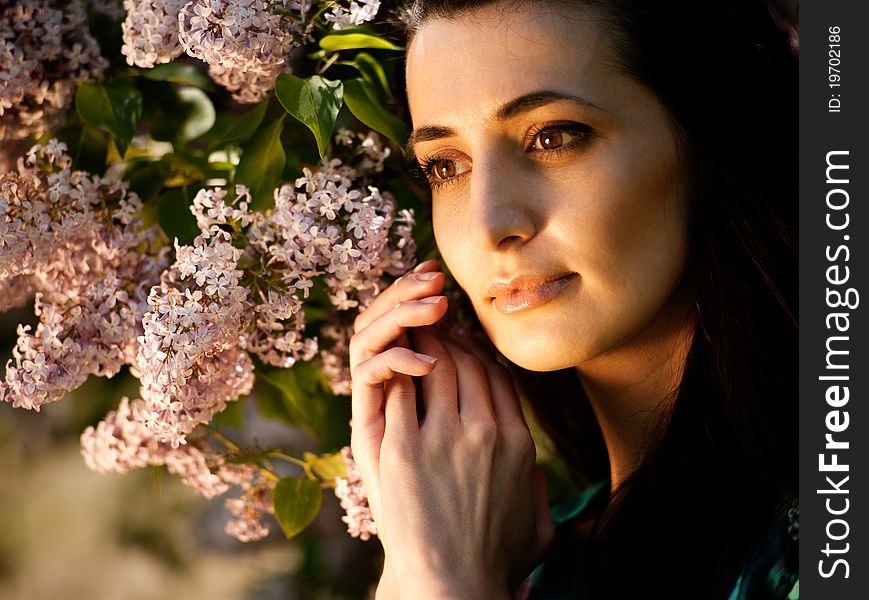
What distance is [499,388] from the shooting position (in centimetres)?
127

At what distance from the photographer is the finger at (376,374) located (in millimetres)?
1183

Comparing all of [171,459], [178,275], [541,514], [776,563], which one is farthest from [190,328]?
[776,563]

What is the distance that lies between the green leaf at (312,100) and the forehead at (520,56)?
0.12 meters

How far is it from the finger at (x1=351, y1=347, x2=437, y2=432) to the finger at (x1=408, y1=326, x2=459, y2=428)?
0.05 metres

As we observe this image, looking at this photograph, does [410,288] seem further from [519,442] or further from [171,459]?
[171,459]

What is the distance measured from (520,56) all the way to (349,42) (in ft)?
0.70

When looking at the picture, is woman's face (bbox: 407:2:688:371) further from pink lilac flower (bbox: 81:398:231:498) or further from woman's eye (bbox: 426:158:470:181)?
pink lilac flower (bbox: 81:398:231:498)

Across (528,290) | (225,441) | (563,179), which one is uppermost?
(563,179)

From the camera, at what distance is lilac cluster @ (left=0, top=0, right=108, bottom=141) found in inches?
48.0

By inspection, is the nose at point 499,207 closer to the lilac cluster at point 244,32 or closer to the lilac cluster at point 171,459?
the lilac cluster at point 244,32

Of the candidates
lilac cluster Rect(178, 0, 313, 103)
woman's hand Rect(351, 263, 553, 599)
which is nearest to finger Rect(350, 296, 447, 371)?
woman's hand Rect(351, 263, 553, 599)

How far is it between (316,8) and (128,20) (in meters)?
0.22

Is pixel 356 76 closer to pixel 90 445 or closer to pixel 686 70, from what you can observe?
pixel 686 70
